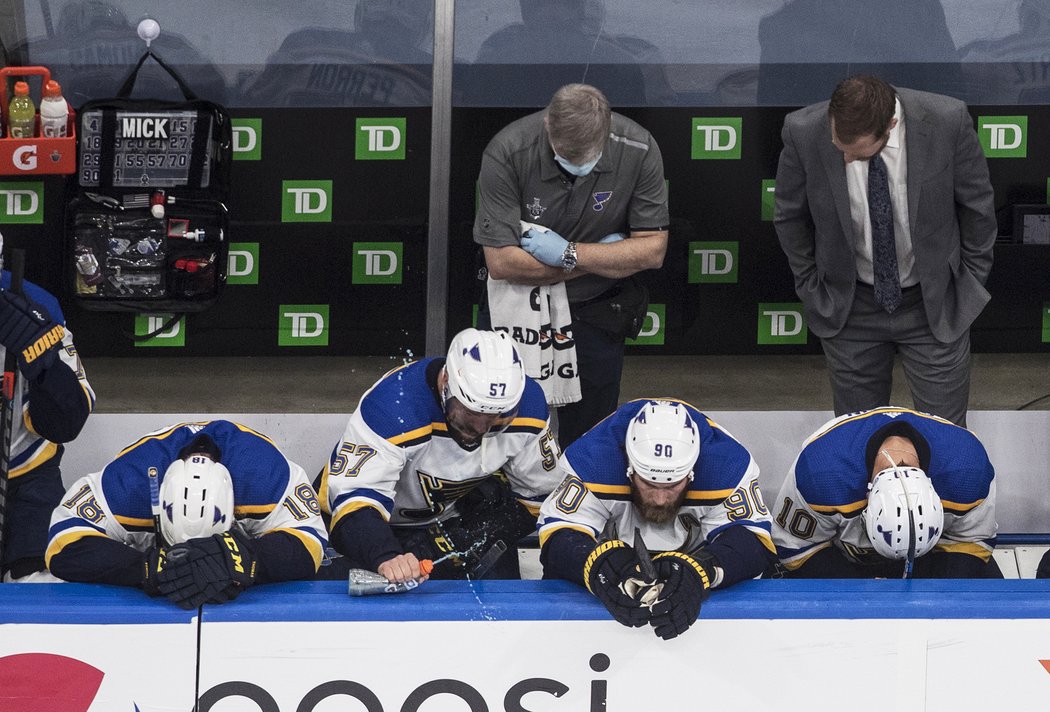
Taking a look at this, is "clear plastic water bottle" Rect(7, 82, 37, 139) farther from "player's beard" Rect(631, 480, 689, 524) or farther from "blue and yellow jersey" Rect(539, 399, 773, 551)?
"player's beard" Rect(631, 480, 689, 524)

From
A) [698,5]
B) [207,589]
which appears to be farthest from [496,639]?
[698,5]

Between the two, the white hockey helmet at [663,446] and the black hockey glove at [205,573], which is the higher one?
the white hockey helmet at [663,446]

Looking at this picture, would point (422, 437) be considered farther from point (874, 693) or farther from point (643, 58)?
point (643, 58)

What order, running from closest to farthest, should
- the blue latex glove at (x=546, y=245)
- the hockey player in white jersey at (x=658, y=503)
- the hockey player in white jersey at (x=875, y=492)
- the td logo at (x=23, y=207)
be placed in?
the hockey player in white jersey at (x=658, y=503), the hockey player in white jersey at (x=875, y=492), the blue latex glove at (x=546, y=245), the td logo at (x=23, y=207)

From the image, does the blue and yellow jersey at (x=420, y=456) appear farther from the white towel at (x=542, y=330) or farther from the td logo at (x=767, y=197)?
the td logo at (x=767, y=197)

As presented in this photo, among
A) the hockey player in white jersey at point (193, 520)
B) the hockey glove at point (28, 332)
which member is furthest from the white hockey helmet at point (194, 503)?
the hockey glove at point (28, 332)

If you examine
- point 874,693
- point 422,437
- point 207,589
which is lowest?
point 874,693

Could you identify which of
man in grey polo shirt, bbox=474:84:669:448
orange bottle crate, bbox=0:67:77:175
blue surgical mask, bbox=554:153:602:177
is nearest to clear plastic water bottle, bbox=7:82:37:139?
orange bottle crate, bbox=0:67:77:175

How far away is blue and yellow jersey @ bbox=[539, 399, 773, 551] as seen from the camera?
425 cm

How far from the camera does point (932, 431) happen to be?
15.1 ft

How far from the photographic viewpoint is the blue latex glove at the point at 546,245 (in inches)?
195

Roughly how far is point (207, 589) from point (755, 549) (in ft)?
4.77

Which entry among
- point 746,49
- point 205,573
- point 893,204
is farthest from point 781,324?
point 205,573

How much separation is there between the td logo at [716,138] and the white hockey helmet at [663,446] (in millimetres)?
2065
